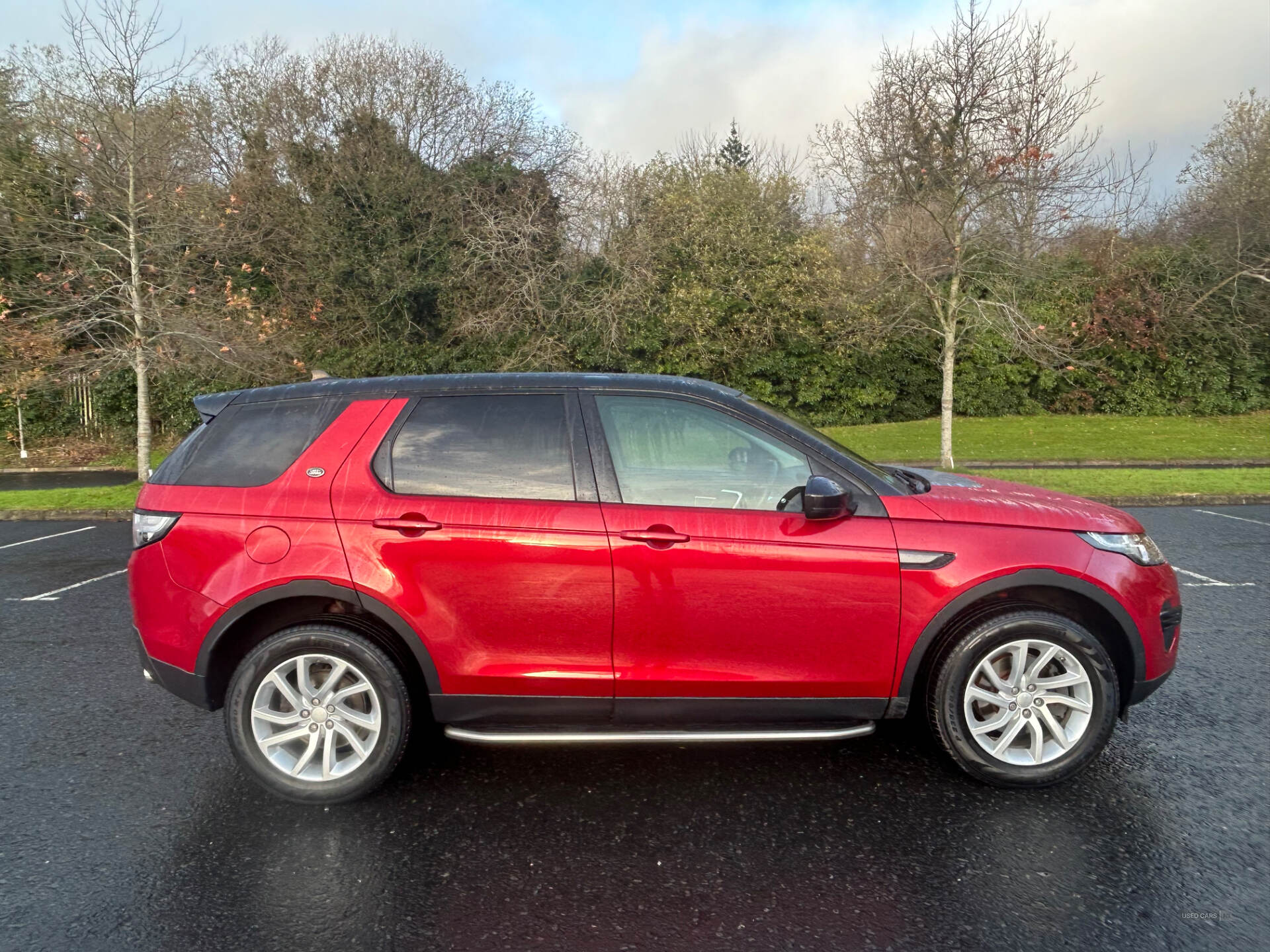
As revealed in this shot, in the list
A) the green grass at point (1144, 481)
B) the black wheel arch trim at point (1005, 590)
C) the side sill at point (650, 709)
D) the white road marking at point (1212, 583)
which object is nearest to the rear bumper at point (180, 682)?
the side sill at point (650, 709)

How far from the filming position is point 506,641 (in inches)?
129

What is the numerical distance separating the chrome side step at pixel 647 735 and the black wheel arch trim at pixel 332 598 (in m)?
0.28

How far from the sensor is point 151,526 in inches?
135

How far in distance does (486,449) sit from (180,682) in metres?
1.62

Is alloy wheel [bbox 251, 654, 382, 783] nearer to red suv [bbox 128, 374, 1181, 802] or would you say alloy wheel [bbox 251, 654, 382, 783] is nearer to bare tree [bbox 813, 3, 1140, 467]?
red suv [bbox 128, 374, 1181, 802]

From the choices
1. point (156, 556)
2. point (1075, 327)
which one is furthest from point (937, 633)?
point (1075, 327)

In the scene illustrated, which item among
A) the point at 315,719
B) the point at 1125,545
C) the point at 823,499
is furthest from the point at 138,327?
the point at 1125,545

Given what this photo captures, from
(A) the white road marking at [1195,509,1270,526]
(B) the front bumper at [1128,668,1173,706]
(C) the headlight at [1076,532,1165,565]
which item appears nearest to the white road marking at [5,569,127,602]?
(C) the headlight at [1076,532,1165,565]

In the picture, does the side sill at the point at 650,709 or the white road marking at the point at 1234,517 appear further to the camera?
the white road marking at the point at 1234,517

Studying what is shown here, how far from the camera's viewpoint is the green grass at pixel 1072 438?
19250 mm

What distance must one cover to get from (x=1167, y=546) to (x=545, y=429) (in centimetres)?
781

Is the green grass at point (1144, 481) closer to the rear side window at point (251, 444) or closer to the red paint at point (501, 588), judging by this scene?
the red paint at point (501, 588)

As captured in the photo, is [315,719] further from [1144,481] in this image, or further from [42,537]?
[1144,481]

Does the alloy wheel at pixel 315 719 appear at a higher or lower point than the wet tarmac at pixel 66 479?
lower
